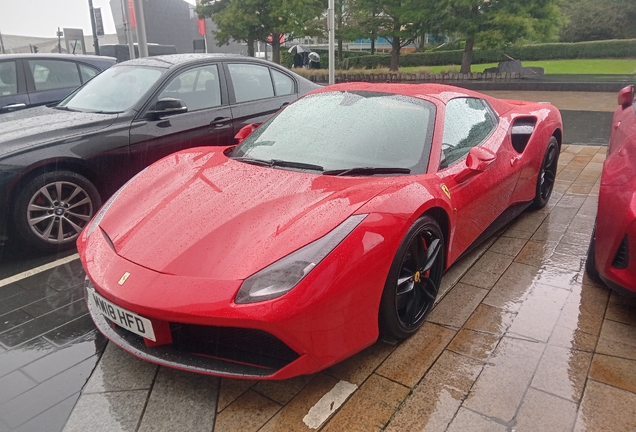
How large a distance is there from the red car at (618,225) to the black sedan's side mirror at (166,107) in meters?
3.34

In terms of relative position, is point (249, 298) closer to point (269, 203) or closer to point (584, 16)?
point (269, 203)

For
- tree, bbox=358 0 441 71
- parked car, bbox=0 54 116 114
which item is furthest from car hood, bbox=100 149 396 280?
tree, bbox=358 0 441 71

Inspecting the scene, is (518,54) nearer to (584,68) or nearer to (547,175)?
(584,68)

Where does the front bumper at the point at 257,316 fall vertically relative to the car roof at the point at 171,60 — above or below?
below

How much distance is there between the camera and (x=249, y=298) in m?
1.80

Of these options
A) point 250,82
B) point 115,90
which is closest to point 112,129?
point 115,90

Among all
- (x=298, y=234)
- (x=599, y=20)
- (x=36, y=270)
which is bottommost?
(x=36, y=270)

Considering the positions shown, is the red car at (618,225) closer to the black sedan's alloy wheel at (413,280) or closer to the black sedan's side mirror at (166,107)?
the black sedan's alloy wheel at (413,280)

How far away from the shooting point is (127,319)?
6.44 ft

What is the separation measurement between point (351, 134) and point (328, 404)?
1500mm

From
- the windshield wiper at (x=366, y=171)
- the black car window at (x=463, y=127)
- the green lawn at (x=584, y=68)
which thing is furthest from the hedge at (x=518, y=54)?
the windshield wiper at (x=366, y=171)

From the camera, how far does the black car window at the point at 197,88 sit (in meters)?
4.52

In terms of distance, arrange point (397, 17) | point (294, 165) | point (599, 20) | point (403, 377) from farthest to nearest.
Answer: point (599, 20) → point (397, 17) → point (294, 165) → point (403, 377)

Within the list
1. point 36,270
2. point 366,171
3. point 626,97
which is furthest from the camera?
point 626,97
